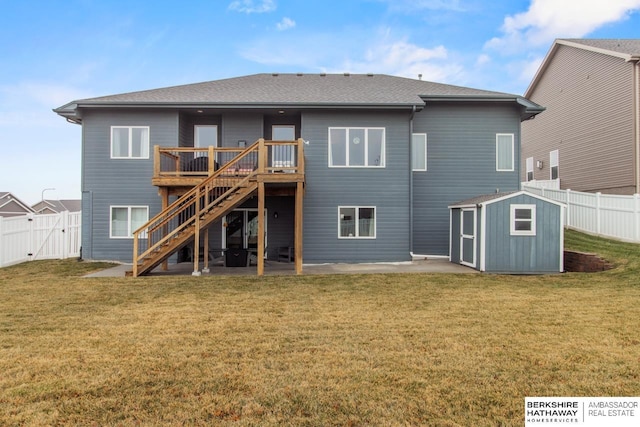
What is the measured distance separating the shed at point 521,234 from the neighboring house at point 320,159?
2.69 m

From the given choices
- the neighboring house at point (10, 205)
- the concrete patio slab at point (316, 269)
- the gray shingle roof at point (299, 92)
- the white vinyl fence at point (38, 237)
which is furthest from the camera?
the neighboring house at point (10, 205)

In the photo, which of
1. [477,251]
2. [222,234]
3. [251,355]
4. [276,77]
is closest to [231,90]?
[276,77]

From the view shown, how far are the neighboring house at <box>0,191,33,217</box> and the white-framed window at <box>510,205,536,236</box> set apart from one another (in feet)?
117

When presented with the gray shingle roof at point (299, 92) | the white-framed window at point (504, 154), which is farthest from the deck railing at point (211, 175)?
the white-framed window at point (504, 154)

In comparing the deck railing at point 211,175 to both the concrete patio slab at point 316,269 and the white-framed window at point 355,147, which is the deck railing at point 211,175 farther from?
the white-framed window at point 355,147

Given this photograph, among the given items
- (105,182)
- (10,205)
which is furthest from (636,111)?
(10,205)

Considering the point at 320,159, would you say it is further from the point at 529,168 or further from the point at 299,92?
the point at 529,168

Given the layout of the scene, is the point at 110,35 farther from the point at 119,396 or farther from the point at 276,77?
the point at 119,396

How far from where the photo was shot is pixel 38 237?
12641 millimetres

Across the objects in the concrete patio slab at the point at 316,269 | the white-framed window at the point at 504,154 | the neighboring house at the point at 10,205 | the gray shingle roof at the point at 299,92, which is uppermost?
the gray shingle roof at the point at 299,92

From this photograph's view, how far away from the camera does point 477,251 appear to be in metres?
10.8

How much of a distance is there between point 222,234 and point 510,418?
11.7 metres

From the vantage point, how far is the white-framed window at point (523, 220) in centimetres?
1045

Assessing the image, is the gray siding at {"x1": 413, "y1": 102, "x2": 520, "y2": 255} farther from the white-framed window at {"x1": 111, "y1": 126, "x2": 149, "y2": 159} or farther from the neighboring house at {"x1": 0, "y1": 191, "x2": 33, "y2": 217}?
the neighboring house at {"x1": 0, "y1": 191, "x2": 33, "y2": 217}
